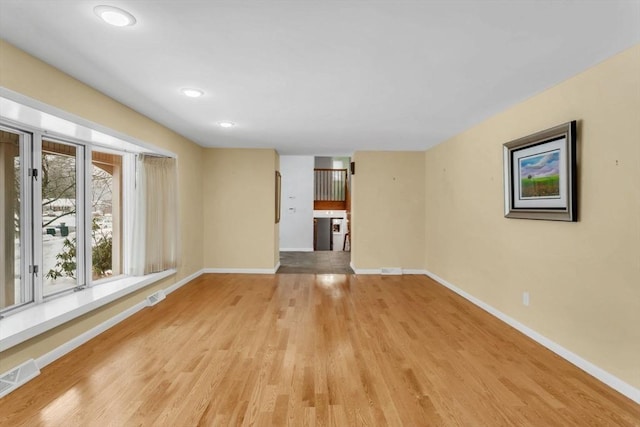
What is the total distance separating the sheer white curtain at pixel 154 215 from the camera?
13.8 feet

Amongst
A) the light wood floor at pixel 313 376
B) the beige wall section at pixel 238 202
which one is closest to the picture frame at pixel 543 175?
the light wood floor at pixel 313 376

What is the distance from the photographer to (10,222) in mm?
2793

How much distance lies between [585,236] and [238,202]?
507 centimetres

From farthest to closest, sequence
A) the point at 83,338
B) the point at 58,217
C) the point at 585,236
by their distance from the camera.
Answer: the point at 58,217 → the point at 83,338 → the point at 585,236

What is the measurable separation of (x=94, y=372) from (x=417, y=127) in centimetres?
432

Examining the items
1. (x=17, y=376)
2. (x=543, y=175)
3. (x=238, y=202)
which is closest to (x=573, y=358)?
(x=543, y=175)

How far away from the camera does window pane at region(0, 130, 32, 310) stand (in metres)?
2.75

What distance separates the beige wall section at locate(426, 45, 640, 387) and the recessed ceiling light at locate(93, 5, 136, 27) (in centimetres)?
324

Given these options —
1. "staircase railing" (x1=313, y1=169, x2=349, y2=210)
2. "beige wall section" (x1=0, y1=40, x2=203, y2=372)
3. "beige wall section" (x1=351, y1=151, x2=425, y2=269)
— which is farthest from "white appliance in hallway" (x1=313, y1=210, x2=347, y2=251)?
"beige wall section" (x1=0, y1=40, x2=203, y2=372)

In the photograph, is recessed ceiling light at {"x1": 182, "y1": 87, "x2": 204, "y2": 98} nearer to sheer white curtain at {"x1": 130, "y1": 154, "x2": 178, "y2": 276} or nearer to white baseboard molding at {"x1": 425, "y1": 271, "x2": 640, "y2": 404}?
sheer white curtain at {"x1": 130, "y1": 154, "x2": 178, "y2": 276}

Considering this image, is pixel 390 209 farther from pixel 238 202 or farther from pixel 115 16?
pixel 115 16

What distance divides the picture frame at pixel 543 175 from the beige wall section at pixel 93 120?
4167 mm

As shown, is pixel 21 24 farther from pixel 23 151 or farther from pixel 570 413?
pixel 570 413

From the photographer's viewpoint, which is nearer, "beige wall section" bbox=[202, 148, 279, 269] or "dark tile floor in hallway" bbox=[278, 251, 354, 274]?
"beige wall section" bbox=[202, 148, 279, 269]
